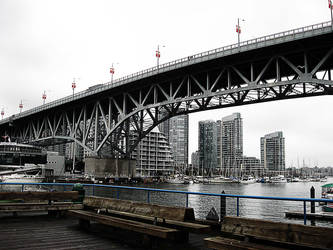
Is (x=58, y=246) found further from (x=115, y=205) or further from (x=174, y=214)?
(x=174, y=214)

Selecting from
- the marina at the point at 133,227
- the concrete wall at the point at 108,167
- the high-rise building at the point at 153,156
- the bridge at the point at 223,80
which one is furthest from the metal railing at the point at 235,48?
the high-rise building at the point at 153,156

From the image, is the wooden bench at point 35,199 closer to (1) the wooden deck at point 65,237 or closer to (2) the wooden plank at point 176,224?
(1) the wooden deck at point 65,237

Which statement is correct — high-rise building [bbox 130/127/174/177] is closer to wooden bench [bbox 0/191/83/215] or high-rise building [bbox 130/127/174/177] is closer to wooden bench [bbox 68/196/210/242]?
wooden bench [bbox 0/191/83/215]

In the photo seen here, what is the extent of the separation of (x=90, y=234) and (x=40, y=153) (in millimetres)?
107889

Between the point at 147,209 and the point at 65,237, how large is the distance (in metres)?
2.16

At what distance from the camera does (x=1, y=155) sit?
3937 inches

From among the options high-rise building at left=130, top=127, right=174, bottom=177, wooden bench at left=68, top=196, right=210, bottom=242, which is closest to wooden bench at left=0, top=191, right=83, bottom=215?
wooden bench at left=68, top=196, right=210, bottom=242

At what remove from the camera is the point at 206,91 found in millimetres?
44125

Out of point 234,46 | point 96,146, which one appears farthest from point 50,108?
point 234,46

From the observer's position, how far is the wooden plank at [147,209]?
6.92m

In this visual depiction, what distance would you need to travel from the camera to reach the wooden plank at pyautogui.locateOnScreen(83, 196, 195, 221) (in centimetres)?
692

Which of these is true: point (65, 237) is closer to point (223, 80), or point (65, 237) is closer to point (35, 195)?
point (35, 195)

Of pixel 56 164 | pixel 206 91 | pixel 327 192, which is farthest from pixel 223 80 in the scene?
pixel 56 164

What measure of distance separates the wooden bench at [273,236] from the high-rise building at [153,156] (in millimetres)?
126864
